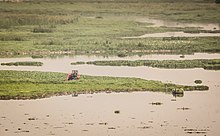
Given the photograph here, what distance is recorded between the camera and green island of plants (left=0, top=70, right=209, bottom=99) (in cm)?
3159

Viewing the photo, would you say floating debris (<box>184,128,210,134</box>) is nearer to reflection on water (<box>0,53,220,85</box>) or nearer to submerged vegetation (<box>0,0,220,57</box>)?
reflection on water (<box>0,53,220,85</box>)

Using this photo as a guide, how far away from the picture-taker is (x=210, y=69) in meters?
40.5

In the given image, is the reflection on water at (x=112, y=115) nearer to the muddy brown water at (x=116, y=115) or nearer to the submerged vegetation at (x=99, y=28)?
the muddy brown water at (x=116, y=115)

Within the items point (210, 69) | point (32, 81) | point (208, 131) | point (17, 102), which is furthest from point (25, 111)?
point (210, 69)

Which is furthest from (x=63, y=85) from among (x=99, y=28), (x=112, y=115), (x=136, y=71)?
(x=99, y=28)

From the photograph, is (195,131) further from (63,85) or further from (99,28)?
(99,28)

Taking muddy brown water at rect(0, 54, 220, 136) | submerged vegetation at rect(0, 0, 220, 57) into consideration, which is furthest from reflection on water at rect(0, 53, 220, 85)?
submerged vegetation at rect(0, 0, 220, 57)

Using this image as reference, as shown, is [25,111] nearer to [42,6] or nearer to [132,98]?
[132,98]

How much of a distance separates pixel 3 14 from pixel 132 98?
4637 centimetres

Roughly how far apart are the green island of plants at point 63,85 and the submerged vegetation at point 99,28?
1258cm

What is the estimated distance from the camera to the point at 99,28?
216 feet

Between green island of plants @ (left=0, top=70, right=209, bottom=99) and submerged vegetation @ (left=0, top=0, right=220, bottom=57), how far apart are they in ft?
41.3

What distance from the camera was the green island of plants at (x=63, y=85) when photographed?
31.6 m

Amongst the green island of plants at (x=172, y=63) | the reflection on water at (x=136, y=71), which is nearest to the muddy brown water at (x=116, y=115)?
the reflection on water at (x=136, y=71)
